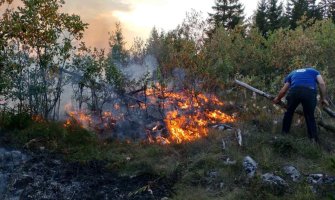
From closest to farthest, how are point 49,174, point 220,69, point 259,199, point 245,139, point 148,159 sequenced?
point 259,199, point 49,174, point 148,159, point 245,139, point 220,69

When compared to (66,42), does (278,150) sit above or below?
below

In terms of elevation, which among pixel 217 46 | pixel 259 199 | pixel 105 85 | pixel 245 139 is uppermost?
pixel 217 46

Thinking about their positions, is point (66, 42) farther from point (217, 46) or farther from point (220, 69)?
point (217, 46)

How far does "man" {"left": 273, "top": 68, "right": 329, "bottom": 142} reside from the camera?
9492mm

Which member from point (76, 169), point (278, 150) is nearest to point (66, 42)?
point (76, 169)

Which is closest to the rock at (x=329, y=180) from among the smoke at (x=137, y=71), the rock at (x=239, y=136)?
the rock at (x=239, y=136)

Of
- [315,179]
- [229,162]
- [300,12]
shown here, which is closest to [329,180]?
[315,179]

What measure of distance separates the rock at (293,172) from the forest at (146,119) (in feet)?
0.40

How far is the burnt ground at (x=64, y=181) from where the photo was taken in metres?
7.57

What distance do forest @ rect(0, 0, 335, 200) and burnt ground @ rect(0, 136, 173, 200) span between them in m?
0.05

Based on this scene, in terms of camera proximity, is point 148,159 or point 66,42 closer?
point 148,159

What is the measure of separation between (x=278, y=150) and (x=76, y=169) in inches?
169

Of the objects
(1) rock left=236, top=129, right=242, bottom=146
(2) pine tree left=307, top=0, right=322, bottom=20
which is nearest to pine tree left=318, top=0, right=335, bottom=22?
(2) pine tree left=307, top=0, right=322, bottom=20

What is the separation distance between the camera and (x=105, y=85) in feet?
37.0
